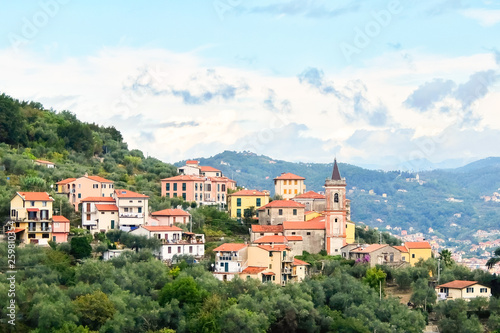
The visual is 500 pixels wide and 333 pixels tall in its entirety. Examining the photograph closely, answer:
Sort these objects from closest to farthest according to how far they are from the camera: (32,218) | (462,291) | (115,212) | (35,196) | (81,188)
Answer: (32,218) < (35,196) < (462,291) < (115,212) < (81,188)

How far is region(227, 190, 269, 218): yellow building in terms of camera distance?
75.4m

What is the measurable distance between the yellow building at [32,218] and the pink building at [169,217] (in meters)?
7.38

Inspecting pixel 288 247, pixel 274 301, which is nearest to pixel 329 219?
pixel 288 247

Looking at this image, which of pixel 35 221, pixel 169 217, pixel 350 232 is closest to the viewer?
pixel 35 221

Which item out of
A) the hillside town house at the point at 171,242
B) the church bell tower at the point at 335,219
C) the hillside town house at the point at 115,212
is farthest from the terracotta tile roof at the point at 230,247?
the church bell tower at the point at 335,219

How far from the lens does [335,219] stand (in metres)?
68.7

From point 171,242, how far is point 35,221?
868 centimetres

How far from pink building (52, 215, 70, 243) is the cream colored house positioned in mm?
24065

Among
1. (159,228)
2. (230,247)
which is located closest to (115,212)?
(159,228)

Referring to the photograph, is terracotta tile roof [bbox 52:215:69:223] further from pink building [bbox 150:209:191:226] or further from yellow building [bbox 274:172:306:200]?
yellow building [bbox 274:172:306:200]

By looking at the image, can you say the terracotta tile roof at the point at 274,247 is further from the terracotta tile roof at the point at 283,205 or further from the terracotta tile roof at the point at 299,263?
the terracotta tile roof at the point at 283,205

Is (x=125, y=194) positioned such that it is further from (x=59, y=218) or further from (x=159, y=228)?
(x=59, y=218)

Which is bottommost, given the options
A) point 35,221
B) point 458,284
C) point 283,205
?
point 458,284

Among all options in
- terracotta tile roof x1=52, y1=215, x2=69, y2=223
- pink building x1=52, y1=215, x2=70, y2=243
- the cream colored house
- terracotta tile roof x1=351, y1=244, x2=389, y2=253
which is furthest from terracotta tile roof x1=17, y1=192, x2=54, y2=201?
the cream colored house
